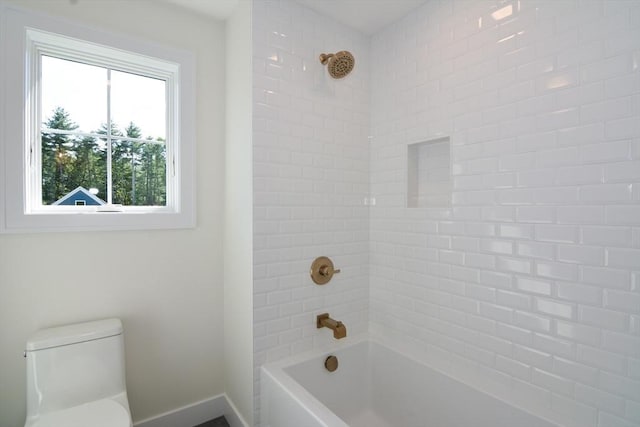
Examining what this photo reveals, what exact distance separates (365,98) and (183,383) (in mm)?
2223

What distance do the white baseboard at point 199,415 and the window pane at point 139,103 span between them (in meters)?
1.71

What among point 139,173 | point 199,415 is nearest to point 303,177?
point 139,173

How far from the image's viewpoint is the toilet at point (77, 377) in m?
1.39

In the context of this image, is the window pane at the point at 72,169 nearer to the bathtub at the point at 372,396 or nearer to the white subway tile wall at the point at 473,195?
the white subway tile wall at the point at 473,195

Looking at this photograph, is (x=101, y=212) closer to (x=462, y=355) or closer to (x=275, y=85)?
(x=275, y=85)

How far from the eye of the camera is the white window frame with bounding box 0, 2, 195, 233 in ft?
4.89

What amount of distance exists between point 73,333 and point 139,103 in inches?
52.0

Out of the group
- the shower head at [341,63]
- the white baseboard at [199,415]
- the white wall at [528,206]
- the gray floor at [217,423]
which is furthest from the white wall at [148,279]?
the white wall at [528,206]

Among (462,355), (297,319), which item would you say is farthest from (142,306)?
(462,355)

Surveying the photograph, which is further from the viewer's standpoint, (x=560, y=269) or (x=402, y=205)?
(x=402, y=205)

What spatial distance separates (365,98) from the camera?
7.18 ft

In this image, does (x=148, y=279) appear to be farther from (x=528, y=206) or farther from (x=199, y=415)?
(x=528, y=206)

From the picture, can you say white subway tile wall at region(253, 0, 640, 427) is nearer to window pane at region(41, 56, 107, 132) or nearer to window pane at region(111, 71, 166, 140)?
window pane at region(111, 71, 166, 140)

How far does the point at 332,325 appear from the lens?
1.83m
